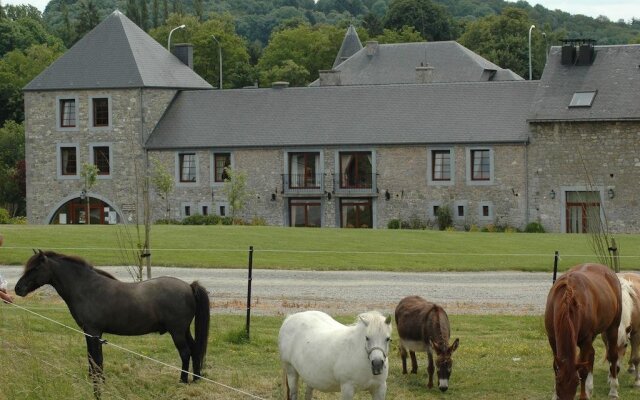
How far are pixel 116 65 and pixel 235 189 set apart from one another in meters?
10.0

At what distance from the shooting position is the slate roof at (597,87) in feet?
167

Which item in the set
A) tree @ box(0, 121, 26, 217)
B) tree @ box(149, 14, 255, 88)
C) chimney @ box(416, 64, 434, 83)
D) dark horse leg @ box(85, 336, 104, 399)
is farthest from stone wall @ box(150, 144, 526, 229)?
tree @ box(149, 14, 255, 88)

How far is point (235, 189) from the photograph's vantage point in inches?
2148

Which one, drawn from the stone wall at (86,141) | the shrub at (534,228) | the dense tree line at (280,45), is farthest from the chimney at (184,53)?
the shrub at (534,228)

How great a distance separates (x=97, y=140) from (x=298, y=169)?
395 inches

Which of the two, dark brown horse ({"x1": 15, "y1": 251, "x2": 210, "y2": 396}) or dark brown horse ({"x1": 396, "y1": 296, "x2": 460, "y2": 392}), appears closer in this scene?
dark brown horse ({"x1": 396, "y1": 296, "x2": 460, "y2": 392})

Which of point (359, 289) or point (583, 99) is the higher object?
point (583, 99)

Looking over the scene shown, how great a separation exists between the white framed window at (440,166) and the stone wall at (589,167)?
3.81 metres

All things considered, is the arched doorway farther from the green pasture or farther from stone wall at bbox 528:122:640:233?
the green pasture

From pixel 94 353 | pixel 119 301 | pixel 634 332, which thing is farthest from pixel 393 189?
pixel 94 353

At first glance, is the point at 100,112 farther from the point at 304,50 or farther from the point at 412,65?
the point at 304,50

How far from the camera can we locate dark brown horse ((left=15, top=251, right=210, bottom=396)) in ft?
50.6

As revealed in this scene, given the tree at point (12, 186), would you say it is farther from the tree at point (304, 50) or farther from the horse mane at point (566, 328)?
the horse mane at point (566, 328)

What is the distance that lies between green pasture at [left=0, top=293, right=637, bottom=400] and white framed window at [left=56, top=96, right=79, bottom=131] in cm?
4083
